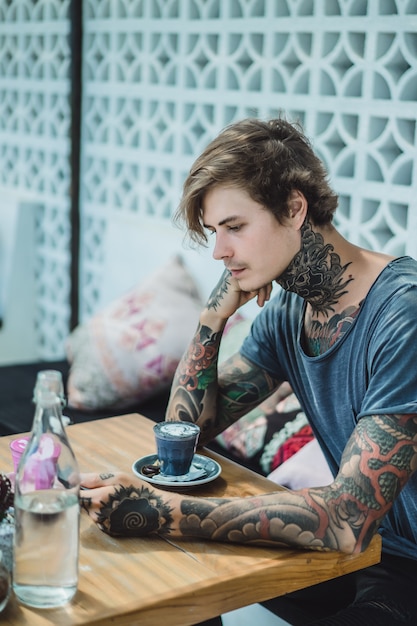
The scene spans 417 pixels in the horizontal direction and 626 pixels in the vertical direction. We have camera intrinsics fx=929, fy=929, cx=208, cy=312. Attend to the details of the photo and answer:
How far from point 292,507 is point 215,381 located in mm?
530

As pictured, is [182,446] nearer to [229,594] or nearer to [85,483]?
[85,483]

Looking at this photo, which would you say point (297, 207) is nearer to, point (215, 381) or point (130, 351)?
point (215, 381)

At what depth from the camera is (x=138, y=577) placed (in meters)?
1.26

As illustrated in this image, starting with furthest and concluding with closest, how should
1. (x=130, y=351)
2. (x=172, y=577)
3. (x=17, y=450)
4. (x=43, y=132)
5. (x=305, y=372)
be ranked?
(x=43, y=132) < (x=130, y=351) < (x=305, y=372) < (x=17, y=450) < (x=172, y=577)

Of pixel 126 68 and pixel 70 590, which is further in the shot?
pixel 126 68

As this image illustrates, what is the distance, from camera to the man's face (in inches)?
64.8

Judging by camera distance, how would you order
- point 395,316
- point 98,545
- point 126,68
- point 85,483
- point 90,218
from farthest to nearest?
point 90,218, point 126,68, point 395,316, point 85,483, point 98,545

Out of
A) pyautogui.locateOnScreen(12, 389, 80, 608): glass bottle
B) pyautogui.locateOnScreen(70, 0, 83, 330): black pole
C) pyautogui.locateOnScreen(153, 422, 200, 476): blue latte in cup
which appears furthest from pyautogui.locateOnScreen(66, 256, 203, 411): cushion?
pyautogui.locateOnScreen(12, 389, 80, 608): glass bottle

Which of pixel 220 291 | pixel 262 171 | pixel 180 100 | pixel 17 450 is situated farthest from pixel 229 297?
pixel 180 100

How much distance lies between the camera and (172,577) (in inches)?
50.1

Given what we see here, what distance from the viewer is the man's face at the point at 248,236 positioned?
5.40 feet

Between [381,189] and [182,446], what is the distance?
1.36 meters

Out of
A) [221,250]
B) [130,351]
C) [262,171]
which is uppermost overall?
[262,171]

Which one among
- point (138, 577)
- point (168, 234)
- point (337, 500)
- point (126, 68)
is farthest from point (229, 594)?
point (126, 68)
